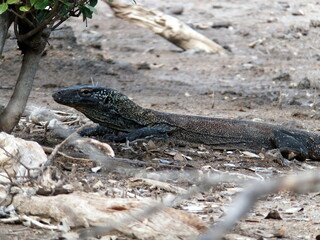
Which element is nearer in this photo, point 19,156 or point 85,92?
point 19,156

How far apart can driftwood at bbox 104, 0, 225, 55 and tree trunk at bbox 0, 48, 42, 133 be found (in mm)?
5766

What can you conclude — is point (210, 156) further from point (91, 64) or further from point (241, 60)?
point (241, 60)

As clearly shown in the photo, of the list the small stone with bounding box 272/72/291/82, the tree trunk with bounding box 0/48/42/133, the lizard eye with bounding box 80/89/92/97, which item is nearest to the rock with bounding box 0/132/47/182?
the tree trunk with bounding box 0/48/42/133

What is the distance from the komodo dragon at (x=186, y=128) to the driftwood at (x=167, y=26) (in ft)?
14.4

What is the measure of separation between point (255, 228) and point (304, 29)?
1017cm

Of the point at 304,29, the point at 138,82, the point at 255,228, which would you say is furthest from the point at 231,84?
the point at 255,228

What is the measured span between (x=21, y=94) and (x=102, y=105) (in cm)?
145

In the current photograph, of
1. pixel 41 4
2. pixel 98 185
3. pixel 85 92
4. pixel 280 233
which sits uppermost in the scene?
pixel 41 4

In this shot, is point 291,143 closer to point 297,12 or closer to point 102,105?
point 102,105

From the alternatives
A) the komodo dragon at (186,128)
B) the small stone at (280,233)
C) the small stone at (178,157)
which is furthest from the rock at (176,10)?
the small stone at (280,233)

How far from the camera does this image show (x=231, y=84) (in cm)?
1095

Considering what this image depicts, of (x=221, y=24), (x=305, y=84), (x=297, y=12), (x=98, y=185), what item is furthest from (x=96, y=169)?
(x=297, y=12)

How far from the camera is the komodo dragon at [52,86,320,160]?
680 centimetres

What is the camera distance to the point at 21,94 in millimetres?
5480
